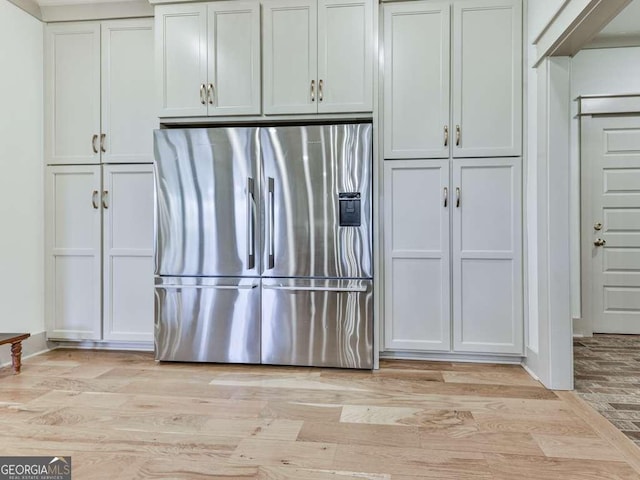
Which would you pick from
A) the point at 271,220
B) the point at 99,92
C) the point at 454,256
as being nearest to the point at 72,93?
the point at 99,92

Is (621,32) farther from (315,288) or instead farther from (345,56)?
(315,288)

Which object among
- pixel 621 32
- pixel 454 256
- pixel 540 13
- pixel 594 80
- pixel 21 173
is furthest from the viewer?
pixel 594 80

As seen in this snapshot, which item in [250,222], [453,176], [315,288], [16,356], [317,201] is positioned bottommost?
[16,356]

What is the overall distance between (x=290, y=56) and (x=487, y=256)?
1.90 meters

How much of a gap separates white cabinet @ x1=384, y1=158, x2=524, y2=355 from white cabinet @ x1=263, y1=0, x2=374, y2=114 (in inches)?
23.4

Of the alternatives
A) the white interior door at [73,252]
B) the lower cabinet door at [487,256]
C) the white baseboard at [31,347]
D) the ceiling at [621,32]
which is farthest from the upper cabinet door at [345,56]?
the white baseboard at [31,347]

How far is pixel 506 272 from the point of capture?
2.66m

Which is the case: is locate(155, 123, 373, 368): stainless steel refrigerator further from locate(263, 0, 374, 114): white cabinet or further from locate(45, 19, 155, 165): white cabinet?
locate(45, 19, 155, 165): white cabinet

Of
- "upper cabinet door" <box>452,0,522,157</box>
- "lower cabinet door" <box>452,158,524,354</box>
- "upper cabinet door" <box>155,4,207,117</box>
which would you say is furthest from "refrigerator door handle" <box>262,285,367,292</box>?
"upper cabinet door" <box>155,4,207,117</box>

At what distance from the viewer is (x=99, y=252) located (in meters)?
3.00

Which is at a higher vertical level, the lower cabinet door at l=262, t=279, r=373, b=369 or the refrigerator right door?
the refrigerator right door

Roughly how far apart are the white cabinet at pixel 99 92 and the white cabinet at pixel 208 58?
0.26 m

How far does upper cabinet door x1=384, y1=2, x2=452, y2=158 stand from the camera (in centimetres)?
269

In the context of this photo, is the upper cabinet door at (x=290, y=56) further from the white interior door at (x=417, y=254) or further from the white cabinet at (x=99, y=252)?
the white cabinet at (x=99, y=252)
